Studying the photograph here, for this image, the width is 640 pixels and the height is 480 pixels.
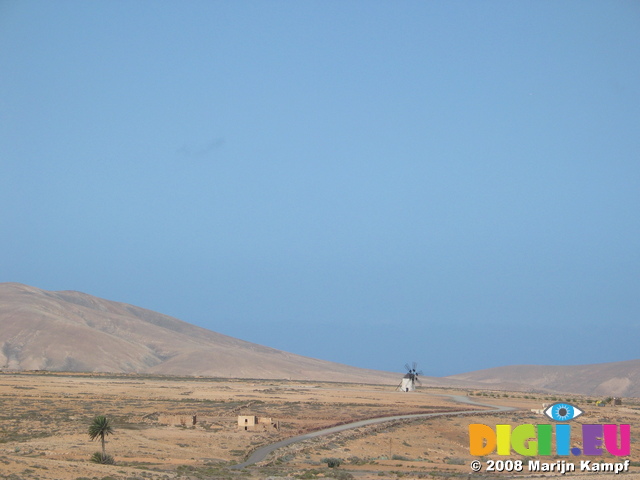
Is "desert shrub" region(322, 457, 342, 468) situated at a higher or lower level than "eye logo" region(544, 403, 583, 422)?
lower

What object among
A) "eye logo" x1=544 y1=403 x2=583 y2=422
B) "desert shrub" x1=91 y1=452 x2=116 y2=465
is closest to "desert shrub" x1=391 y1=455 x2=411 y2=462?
"eye logo" x1=544 y1=403 x2=583 y2=422

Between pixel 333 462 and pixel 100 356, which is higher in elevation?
pixel 100 356

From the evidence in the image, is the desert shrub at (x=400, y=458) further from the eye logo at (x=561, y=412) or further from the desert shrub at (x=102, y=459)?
the desert shrub at (x=102, y=459)

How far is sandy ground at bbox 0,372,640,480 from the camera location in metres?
39.4

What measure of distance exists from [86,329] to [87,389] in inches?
3832

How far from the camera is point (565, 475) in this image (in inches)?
1538

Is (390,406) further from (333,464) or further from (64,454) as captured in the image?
(64,454)

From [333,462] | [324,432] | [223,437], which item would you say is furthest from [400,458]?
[223,437]

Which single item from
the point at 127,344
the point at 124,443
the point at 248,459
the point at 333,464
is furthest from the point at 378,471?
the point at 127,344

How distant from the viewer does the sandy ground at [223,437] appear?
3941cm

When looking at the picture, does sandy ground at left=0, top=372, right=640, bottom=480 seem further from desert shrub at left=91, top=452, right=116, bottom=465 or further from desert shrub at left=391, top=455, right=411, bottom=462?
desert shrub at left=91, top=452, right=116, bottom=465

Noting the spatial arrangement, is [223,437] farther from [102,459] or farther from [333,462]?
[102,459]

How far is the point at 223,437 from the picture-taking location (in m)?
53.0

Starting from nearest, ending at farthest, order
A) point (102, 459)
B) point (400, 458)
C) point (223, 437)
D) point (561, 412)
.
A: point (102, 459) → point (561, 412) → point (400, 458) → point (223, 437)
